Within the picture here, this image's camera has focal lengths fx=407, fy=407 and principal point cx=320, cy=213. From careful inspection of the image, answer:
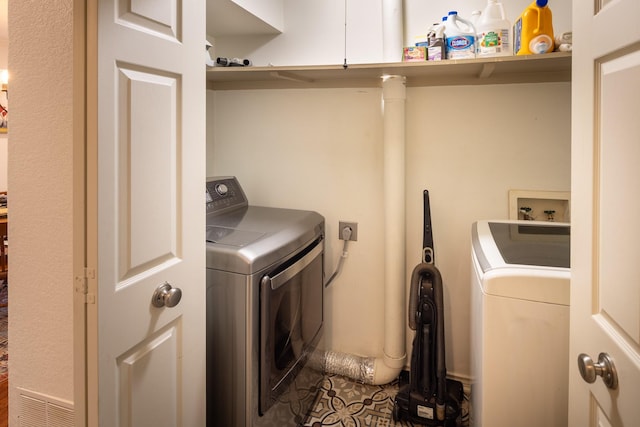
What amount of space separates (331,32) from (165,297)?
5.42ft

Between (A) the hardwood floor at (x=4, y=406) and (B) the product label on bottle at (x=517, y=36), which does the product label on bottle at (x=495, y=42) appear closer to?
(B) the product label on bottle at (x=517, y=36)

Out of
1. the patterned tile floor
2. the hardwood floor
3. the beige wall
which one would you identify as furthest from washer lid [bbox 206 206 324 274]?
the hardwood floor

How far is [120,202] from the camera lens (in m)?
0.97

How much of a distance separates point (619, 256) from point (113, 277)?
1.04 m

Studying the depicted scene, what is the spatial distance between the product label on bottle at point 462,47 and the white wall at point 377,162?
291mm

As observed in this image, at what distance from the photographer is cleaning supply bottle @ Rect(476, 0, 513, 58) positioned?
1688 mm

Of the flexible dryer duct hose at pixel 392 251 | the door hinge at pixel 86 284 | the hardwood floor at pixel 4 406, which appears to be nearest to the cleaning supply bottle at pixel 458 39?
the flexible dryer duct hose at pixel 392 251

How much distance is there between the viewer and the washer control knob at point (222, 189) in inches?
78.9

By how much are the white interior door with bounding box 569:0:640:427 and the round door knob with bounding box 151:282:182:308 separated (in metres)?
0.98

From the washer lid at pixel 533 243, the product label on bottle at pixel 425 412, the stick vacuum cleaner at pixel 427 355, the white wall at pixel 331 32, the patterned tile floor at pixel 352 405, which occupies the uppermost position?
the white wall at pixel 331 32

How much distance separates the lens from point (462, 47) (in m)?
1.73

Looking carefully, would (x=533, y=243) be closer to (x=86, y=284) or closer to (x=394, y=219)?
(x=394, y=219)

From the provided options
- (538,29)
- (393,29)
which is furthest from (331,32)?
(538,29)

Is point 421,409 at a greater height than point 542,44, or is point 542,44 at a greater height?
point 542,44
